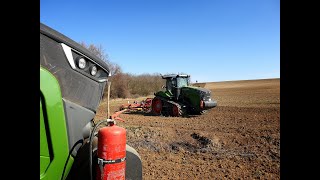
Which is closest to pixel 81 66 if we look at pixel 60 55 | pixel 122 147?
pixel 60 55

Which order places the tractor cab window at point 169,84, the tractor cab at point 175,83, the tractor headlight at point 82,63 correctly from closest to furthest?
the tractor headlight at point 82,63 < the tractor cab at point 175,83 < the tractor cab window at point 169,84

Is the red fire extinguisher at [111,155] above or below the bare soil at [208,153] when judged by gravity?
above

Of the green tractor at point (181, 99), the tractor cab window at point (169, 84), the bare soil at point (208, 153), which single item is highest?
the tractor cab window at point (169, 84)

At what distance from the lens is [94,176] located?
2.09 meters

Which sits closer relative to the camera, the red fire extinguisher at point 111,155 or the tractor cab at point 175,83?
the red fire extinguisher at point 111,155

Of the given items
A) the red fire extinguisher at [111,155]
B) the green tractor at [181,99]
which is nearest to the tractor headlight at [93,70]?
the red fire extinguisher at [111,155]

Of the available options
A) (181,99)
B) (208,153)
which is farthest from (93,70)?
(181,99)

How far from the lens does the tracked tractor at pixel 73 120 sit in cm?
174

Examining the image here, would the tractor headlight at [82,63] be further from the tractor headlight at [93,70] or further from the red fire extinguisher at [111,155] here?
the red fire extinguisher at [111,155]

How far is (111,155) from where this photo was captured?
1.97 meters

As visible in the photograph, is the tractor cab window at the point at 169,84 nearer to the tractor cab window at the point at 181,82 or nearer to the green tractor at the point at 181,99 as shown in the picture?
the green tractor at the point at 181,99

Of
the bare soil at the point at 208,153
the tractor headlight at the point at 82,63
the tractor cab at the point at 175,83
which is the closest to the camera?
the tractor headlight at the point at 82,63
